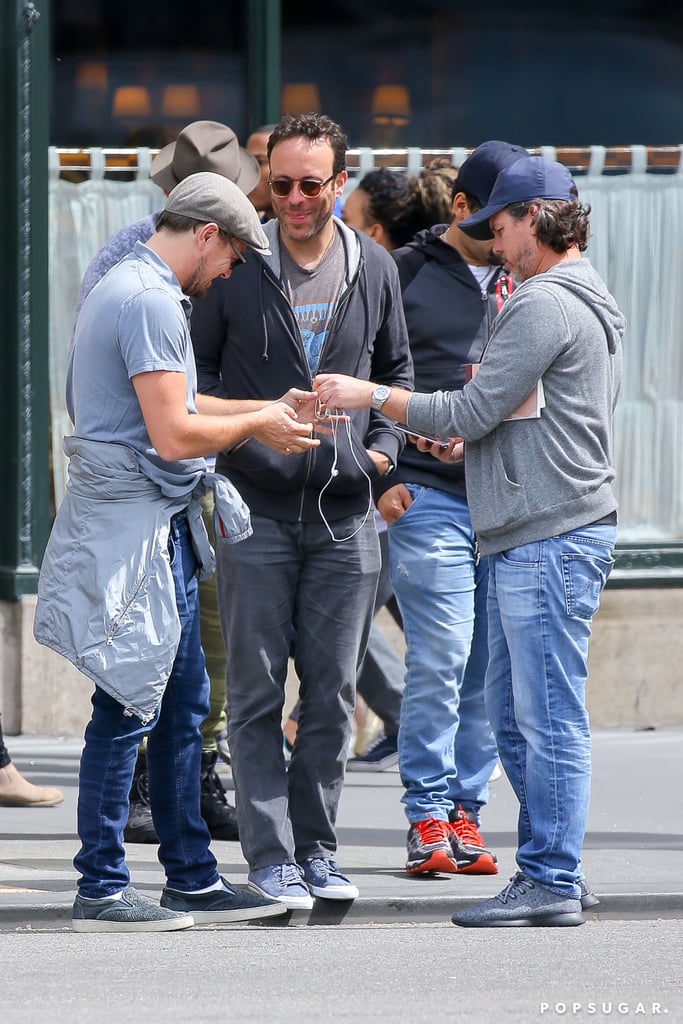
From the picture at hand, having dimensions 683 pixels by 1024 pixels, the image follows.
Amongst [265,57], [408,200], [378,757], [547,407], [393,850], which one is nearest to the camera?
[547,407]

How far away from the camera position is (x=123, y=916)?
514 centimetres

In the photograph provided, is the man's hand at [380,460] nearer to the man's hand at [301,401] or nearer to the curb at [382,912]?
the man's hand at [301,401]

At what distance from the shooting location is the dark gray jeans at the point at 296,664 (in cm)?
542

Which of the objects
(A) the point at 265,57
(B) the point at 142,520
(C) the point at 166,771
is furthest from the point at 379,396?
(A) the point at 265,57

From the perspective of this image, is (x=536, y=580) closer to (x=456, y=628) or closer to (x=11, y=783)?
(x=456, y=628)

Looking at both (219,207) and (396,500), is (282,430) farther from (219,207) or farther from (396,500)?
(396,500)

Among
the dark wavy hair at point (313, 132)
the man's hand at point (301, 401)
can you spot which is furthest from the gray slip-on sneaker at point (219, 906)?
the dark wavy hair at point (313, 132)

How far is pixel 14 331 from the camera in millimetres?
8516

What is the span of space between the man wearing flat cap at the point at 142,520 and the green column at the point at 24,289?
3342mm

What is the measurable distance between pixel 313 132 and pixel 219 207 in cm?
60

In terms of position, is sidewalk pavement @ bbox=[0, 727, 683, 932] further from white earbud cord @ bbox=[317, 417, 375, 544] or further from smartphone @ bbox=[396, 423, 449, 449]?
smartphone @ bbox=[396, 423, 449, 449]

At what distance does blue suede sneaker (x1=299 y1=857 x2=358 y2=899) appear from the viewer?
5.46 metres

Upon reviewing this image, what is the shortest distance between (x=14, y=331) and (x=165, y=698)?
371cm

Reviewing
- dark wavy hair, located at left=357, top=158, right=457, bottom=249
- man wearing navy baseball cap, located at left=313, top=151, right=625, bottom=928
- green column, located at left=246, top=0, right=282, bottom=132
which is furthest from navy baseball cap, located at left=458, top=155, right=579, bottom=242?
green column, located at left=246, top=0, right=282, bottom=132
